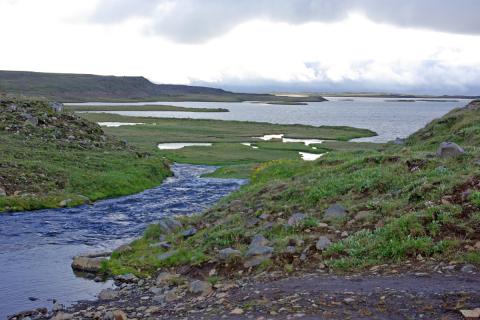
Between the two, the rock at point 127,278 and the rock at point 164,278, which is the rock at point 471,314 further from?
the rock at point 127,278

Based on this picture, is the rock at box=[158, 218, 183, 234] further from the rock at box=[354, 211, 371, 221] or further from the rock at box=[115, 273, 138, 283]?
the rock at box=[354, 211, 371, 221]

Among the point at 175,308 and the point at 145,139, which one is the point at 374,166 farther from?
the point at 145,139

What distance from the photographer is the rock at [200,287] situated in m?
14.1

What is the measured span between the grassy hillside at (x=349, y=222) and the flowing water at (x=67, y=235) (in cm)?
199

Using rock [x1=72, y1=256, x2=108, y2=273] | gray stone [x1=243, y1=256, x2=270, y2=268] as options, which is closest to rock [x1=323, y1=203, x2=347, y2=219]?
gray stone [x1=243, y1=256, x2=270, y2=268]

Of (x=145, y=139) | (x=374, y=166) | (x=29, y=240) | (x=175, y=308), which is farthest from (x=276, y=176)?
(x=145, y=139)

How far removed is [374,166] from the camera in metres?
21.9

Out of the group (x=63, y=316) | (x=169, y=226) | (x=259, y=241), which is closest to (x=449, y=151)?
(x=259, y=241)

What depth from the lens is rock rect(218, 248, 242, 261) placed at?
15913mm

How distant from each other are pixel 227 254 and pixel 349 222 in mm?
3736

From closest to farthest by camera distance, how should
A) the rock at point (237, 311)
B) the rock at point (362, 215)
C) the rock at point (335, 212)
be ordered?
the rock at point (237, 311), the rock at point (362, 215), the rock at point (335, 212)

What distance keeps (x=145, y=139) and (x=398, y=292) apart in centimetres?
6707

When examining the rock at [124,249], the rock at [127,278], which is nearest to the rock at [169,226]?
the rock at [124,249]

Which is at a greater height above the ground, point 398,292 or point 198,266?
point 398,292
